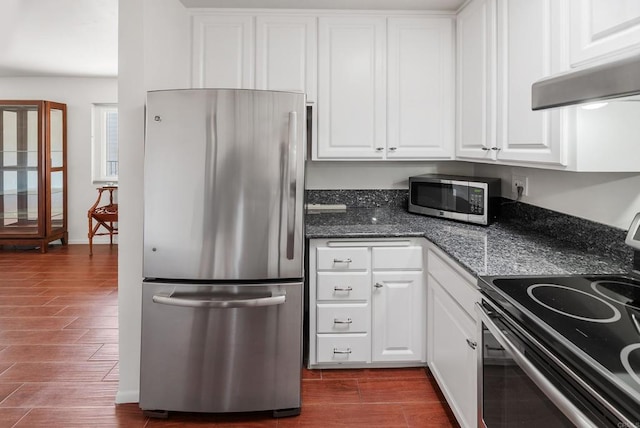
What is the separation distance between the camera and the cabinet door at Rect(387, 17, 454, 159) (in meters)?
2.88

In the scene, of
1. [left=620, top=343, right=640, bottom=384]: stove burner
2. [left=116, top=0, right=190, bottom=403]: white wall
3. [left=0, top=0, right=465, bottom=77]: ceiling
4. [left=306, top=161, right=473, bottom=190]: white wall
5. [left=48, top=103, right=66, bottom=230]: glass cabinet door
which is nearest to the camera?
[left=620, top=343, right=640, bottom=384]: stove burner

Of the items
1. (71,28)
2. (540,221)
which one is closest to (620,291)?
(540,221)

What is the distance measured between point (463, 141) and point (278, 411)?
1.90 m

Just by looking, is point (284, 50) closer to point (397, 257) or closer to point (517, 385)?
point (397, 257)

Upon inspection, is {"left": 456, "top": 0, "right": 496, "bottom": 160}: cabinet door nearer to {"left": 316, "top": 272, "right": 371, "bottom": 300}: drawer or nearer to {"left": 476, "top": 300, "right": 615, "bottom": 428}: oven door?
{"left": 316, "top": 272, "right": 371, "bottom": 300}: drawer

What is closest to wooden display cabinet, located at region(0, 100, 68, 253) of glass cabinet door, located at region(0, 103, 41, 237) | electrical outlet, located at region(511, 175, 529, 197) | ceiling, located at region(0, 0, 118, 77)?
glass cabinet door, located at region(0, 103, 41, 237)

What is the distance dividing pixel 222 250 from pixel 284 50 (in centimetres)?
149

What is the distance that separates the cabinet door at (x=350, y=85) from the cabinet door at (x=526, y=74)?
85 cm

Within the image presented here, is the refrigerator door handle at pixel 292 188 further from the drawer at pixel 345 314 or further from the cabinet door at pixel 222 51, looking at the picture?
the cabinet door at pixel 222 51

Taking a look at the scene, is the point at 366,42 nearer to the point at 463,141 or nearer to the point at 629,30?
the point at 463,141

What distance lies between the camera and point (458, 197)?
2.66 meters

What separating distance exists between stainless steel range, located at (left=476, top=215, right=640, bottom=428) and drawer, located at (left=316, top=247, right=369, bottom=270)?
0.98 m

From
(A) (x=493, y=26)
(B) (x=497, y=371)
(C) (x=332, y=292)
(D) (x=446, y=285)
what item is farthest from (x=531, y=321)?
(A) (x=493, y=26)

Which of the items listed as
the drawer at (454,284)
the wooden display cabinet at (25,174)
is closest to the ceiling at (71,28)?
the wooden display cabinet at (25,174)
